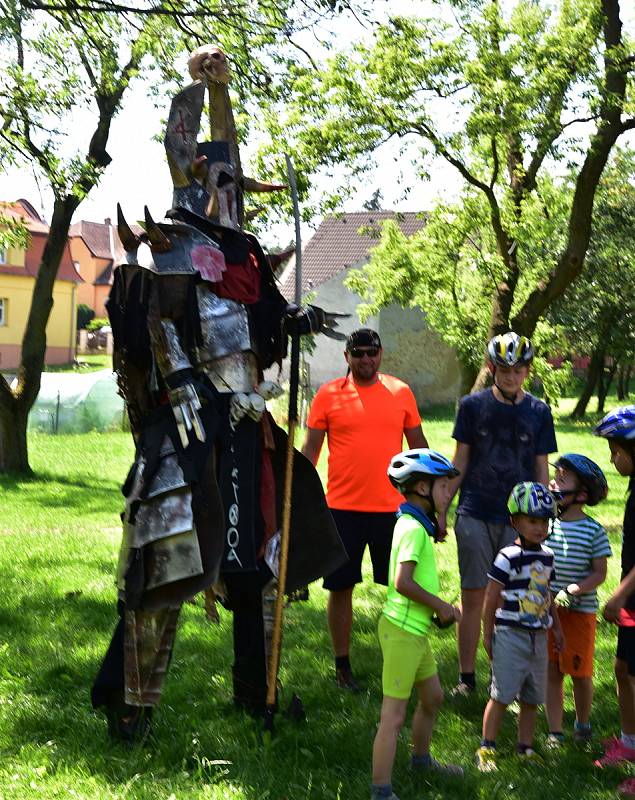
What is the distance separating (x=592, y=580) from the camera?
4852mm

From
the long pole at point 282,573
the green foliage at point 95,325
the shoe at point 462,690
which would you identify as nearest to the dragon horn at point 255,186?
the long pole at point 282,573

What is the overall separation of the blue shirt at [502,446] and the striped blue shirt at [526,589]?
1006mm

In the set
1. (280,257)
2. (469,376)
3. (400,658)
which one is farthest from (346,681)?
(469,376)

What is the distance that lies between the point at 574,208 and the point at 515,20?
2.82m

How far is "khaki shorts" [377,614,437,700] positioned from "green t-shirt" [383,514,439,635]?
0.10ft

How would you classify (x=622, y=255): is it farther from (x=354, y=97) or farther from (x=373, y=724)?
(x=373, y=724)

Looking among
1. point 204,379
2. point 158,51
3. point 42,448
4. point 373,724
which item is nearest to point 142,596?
point 204,379

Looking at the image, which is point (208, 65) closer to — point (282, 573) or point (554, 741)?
point (282, 573)

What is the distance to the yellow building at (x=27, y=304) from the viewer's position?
49531 mm

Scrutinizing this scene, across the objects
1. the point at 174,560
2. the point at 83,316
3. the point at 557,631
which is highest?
the point at 174,560

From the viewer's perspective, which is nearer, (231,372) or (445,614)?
(445,614)

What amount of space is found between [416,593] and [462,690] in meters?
1.89

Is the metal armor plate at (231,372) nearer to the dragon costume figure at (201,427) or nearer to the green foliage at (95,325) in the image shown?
the dragon costume figure at (201,427)

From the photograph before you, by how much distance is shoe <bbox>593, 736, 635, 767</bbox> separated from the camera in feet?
15.2
